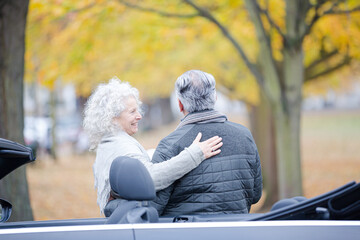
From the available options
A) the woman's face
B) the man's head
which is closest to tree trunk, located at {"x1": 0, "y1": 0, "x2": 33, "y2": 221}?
the woman's face

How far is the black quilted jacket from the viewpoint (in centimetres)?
293

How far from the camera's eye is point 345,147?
86.9 feet

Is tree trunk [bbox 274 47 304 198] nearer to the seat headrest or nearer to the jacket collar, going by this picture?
the jacket collar

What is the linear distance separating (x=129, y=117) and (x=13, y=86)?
3181 mm

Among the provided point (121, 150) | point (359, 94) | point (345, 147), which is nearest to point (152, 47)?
point (121, 150)

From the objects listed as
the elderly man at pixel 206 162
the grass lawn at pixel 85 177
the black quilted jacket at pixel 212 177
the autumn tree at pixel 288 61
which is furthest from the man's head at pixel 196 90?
the grass lawn at pixel 85 177

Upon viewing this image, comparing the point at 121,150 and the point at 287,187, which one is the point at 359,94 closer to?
the point at 287,187

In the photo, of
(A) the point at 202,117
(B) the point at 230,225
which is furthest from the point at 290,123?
(B) the point at 230,225

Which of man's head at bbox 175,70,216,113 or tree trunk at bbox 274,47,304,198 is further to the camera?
tree trunk at bbox 274,47,304,198

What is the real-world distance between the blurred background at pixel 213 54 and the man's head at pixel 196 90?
12.7ft

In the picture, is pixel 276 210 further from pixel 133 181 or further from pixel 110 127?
pixel 110 127

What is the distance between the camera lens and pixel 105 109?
331cm

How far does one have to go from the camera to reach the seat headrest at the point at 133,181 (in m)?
2.33

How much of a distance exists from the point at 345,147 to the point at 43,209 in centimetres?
1909
